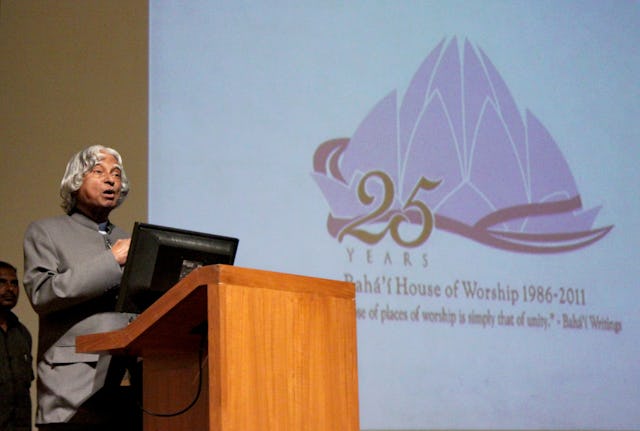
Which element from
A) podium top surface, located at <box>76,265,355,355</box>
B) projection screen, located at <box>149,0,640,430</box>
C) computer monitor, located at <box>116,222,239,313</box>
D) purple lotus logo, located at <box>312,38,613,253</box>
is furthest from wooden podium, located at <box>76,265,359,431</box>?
purple lotus logo, located at <box>312,38,613,253</box>

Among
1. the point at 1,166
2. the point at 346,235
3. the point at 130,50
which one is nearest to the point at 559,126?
the point at 346,235

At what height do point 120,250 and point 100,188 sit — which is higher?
point 100,188

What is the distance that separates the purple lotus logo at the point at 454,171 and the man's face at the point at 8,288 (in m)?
1.20

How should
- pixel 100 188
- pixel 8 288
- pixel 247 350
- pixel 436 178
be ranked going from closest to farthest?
pixel 247 350 → pixel 100 188 → pixel 8 288 → pixel 436 178

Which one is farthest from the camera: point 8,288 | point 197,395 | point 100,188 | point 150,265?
point 8,288

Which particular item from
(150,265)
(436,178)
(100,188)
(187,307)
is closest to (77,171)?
(100,188)

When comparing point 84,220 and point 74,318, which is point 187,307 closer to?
point 74,318

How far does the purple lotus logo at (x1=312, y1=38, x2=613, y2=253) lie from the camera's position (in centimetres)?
369

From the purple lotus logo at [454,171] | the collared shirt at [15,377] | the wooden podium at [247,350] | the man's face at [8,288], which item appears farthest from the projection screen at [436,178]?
the wooden podium at [247,350]

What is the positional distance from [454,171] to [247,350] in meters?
2.45

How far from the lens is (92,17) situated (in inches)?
133

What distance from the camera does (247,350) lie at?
162 cm

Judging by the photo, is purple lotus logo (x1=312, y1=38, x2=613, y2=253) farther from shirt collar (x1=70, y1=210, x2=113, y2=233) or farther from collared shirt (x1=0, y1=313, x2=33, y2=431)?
shirt collar (x1=70, y1=210, x2=113, y2=233)

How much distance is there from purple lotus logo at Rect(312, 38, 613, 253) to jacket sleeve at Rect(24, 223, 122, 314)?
1.57m
